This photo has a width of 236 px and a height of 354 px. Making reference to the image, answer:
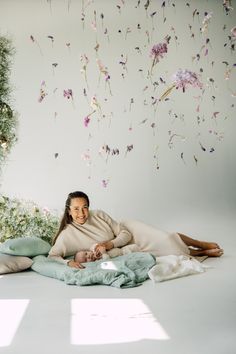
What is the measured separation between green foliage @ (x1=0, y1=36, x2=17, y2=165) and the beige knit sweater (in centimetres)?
146

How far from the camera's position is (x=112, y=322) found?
91.2 inches

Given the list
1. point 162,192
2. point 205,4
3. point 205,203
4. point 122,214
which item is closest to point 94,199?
point 122,214

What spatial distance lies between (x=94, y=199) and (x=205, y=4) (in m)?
2.44

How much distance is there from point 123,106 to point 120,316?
3.19 metres

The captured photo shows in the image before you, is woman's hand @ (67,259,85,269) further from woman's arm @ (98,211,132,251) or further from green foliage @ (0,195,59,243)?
green foliage @ (0,195,59,243)

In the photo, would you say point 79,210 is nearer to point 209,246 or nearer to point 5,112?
point 209,246

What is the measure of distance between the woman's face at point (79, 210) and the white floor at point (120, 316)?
67 cm

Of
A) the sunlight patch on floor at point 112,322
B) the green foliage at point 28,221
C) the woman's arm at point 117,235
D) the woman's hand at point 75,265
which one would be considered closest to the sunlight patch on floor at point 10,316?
the sunlight patch on floor at point 112,322

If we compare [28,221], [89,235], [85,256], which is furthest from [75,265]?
[28,221]

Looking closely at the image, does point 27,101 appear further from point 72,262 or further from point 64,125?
point 72,262

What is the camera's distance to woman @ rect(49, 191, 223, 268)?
3.82m

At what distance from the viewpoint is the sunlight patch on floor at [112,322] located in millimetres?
2107

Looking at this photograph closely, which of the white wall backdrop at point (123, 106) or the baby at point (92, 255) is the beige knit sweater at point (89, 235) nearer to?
the baby at point (92, 255)

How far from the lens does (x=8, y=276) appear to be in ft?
11.4
